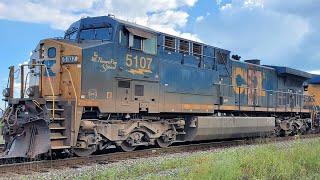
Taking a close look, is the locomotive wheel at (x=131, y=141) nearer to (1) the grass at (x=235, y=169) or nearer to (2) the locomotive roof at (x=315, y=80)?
(1) the grass at (x=235, y=169)

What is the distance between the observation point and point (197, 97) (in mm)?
13898

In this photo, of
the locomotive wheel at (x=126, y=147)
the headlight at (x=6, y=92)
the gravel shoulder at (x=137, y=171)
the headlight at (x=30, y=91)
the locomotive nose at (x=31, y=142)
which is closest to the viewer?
the gravel shoulder at (x=137, y=171)

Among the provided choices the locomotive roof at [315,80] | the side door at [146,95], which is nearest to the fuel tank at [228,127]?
the side door at [146,95]

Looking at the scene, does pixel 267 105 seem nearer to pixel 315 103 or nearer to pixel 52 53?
pixel 315 103

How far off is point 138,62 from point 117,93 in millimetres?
1171

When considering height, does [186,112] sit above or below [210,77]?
below

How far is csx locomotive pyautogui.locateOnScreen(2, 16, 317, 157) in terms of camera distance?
9812mm

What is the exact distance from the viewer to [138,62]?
11.6 metres

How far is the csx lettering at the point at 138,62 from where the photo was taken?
11305 millimetres

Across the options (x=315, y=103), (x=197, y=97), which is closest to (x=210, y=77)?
(x=197, y=97)

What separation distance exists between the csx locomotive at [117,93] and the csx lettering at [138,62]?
3 centimetres


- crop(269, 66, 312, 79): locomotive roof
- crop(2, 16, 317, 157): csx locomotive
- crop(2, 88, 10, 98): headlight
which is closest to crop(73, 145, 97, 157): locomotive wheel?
crop(2, 16, 317, 157): csx locomotive

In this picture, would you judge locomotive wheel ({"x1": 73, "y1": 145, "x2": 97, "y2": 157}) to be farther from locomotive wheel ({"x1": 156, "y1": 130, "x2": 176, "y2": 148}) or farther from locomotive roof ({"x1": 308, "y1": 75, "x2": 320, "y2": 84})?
locomotive roof ({"x1": 308, "y1": 75, "x2": 320, "y2": 84})

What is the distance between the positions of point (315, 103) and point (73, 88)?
55.9 feet
